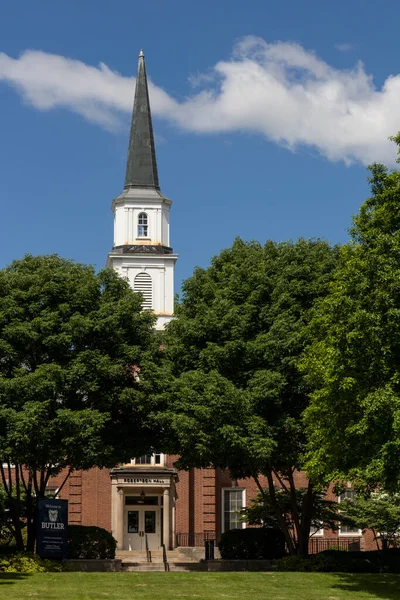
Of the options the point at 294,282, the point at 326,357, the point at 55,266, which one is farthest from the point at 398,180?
the point at 55,266

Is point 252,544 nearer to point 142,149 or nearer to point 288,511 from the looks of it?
point 288,511

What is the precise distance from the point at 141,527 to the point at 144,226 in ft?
78.0

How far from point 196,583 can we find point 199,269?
13239mm

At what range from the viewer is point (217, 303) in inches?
1262

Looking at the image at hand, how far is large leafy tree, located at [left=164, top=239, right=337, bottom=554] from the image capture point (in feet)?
96.5

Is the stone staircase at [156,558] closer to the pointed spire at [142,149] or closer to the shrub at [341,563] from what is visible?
the shrub at [341,563]

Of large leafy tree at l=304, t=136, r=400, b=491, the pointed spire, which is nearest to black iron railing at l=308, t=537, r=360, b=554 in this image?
large leafy tree at l=304, t=136, r=400, b=491

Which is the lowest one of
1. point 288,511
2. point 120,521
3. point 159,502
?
point 120,521

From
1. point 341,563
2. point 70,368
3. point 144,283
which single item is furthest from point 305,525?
point 144,283

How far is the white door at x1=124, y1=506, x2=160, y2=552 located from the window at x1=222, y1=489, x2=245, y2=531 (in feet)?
11.6

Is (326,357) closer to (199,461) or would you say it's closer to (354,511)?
(199,461)

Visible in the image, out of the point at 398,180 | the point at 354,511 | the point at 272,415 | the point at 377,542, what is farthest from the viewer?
the point at 377,542

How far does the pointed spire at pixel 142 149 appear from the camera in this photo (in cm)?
6344

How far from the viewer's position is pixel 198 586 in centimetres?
2394
